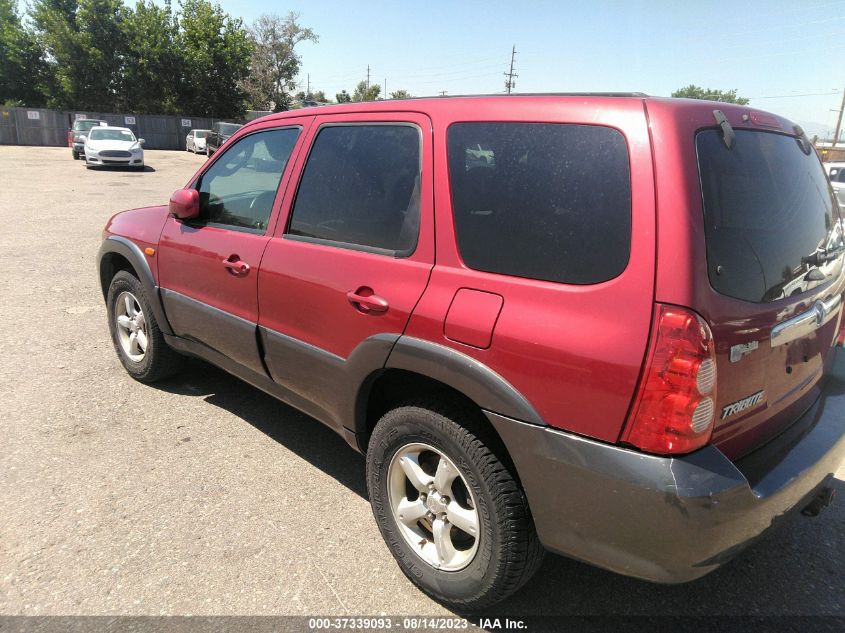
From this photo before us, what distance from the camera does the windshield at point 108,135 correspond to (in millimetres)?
22284

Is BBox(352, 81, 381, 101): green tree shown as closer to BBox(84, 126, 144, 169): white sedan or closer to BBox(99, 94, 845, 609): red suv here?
BBox(84, 126, 144, 169): white sedan

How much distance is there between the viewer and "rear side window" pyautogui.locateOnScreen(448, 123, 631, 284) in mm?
1739

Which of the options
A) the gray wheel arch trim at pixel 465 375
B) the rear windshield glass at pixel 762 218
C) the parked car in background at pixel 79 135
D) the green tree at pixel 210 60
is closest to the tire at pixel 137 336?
the gray wheel arch trim at pixel 465 375

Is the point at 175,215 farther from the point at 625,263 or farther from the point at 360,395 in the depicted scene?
the point at 625,263

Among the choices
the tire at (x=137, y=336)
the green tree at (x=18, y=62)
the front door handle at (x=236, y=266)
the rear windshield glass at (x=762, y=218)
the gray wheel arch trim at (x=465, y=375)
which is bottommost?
the tire at (x=137, y=336)

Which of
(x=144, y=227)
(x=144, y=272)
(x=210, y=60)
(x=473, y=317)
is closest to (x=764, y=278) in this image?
(x=473, y=317)

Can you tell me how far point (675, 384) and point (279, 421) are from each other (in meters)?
2.73

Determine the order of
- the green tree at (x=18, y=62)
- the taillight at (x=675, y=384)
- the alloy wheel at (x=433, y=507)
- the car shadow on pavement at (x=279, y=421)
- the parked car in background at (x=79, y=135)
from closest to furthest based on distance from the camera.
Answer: the taillight at (x=675, y=384) → the alloy wheel at (x=433, y=507) → the car shadow on pavement at (x=279, y=421) → the parked car in background at (x=79, y=135) → the green tree at (x=18, y=62)

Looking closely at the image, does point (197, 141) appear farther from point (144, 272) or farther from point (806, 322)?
point (806, 322)

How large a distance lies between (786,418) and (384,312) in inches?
59.1

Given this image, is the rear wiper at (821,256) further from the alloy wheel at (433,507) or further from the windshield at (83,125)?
the windshield at (83,125)

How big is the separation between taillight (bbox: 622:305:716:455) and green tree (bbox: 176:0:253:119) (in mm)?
44945

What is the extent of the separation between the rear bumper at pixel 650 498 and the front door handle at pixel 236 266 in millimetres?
1680

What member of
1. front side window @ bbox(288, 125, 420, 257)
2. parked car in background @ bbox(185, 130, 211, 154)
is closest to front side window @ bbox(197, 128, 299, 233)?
front side window @ bbox(288, 125, 420, 257)
